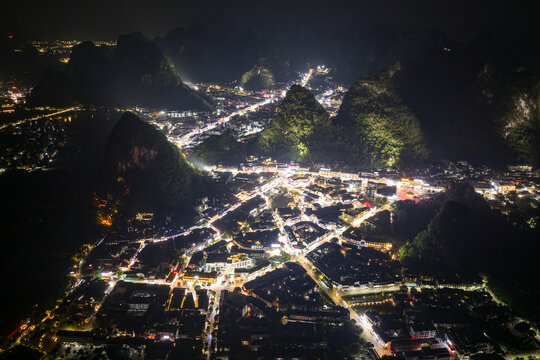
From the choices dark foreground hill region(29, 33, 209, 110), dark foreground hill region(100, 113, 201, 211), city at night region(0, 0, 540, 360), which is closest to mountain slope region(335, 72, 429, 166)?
city at night region(0, 0, 540, 360)

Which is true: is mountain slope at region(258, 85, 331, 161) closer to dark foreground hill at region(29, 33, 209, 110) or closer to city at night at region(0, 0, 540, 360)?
city at night at region(0, 0, 540, 360)

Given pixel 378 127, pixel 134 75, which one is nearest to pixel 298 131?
pixel 378 127

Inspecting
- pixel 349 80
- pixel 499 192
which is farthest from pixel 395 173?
pixel 349 80

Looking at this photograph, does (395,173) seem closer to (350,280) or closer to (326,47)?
(350,280)

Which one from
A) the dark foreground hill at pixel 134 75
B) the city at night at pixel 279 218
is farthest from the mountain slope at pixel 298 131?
the dark foreground hill at pixel 134 75

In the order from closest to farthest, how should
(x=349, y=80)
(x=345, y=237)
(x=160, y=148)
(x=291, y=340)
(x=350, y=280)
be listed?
(x=291, y=340), (x=350, y=280), (x=345, y=237), (x=160, y=148), (x=349, y=80)

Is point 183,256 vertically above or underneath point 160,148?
underneath
